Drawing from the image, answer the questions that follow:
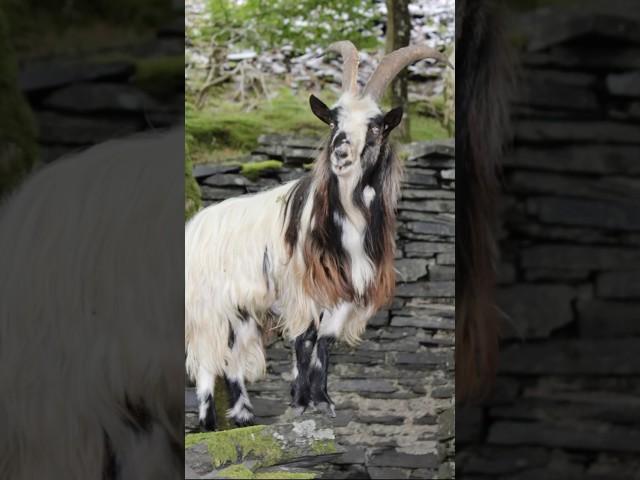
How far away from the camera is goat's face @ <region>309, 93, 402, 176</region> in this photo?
2.50m

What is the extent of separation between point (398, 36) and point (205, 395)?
132 centimetres

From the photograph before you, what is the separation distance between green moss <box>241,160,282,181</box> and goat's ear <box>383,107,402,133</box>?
1.20 feet

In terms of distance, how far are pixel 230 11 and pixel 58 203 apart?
833 mm

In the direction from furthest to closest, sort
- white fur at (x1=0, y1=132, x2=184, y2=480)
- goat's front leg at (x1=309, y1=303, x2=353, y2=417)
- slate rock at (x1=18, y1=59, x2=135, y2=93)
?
slate rock at (x1=18, y1=59, x2=135, y2=93) < goat's front leg at (x1=309, y1=303, x2=353, y2=417) < white fur at (x1=0, y1=132, x2=184, y2=480)

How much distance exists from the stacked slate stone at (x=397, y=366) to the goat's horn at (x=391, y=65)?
0.83 ft

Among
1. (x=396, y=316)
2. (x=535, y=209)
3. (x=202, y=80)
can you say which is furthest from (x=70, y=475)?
(x=535, y=209)

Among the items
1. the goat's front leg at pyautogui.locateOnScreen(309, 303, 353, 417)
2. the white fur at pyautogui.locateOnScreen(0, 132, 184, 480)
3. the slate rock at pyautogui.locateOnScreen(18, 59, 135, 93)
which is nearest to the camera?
the white fur at pyautogui.locateOnScreen(0, 132, 184, 480)

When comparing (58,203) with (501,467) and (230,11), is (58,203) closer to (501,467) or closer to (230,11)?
(230,11)

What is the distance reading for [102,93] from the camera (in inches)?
104

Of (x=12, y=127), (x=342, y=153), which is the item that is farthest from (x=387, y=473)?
(x=12, y=127)

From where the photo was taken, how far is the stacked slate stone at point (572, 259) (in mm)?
2611

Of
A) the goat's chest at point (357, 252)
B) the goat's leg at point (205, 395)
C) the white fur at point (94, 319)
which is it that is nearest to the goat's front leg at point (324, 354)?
the goat's chest at point (357, 252)

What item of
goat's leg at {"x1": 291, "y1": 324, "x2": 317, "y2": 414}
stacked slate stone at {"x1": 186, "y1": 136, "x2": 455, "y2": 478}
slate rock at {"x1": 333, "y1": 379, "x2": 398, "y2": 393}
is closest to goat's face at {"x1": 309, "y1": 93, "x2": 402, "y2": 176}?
stacked slate stone at {"x1": 186, "y1": 136, "x2": 455, "y2": 478}

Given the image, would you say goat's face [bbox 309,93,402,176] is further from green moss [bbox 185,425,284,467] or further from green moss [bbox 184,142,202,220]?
green moss [bbox 185,425,284,467]
